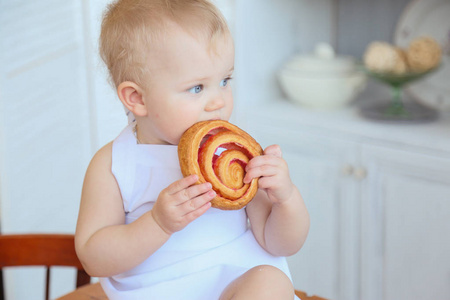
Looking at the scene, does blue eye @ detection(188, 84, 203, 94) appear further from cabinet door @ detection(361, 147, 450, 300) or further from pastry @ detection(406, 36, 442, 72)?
pastry @ detection(406, 36, 442, 72)

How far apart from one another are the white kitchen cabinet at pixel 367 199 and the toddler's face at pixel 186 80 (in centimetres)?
84

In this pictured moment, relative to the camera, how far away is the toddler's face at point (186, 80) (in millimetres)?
859

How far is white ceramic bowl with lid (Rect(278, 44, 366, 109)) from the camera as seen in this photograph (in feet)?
6.03

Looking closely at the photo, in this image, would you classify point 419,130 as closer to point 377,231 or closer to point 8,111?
point 377,231

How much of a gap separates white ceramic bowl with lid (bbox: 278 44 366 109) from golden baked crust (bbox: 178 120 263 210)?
Result: 102 centimetres

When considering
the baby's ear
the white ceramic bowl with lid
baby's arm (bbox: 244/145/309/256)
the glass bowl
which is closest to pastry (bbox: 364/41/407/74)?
the glass bowl

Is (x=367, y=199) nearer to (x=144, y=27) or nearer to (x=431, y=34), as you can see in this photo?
(x=431, y=34)

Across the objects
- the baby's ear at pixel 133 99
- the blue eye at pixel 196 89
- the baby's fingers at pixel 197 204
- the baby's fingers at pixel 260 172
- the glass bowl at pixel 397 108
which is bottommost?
the glass bowl at pixel 397 108

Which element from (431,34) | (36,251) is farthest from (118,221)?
(431,34)

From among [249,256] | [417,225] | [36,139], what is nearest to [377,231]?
[417,225]

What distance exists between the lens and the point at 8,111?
73.0 inches

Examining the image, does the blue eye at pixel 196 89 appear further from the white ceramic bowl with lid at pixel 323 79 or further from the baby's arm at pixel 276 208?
the white ceramic bowl with lid at pixel 323 79

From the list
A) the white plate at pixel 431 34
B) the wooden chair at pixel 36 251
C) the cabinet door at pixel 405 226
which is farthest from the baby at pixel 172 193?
the white plate at pixel 431 34

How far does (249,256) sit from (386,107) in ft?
3.33
